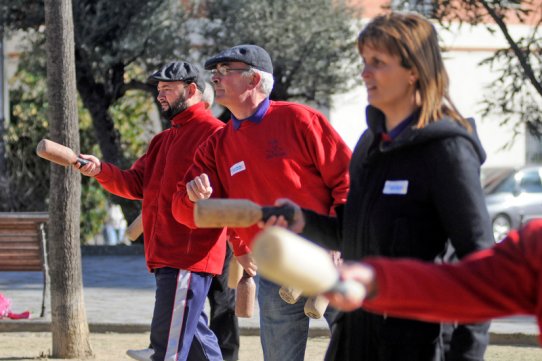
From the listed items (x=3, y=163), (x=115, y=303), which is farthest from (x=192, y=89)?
(x=3, y=163)

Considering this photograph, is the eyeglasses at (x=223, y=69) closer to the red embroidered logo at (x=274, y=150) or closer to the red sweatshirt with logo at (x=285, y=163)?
the red sweatshirt with logo at (x=285, y=163)

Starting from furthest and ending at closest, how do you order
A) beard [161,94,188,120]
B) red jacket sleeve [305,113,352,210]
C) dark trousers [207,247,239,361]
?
dark trousers [207,247,239,361] → beard [161,94,188,120] → red jacket sleeve [305,113,352,210]

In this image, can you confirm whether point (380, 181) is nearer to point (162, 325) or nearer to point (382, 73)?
point (382, 73)

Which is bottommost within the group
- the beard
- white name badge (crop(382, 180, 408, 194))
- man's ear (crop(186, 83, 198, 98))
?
the beard

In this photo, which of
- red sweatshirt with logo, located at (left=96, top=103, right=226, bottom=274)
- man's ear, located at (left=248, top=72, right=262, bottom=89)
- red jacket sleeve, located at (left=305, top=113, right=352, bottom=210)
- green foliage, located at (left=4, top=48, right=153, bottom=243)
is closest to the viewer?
red jacket sleeve, located at (left=305, top=113, right=352, bottom=210)

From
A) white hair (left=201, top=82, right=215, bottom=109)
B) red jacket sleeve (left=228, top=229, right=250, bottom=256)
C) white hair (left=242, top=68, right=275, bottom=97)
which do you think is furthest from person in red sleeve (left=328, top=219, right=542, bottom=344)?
white hair (left=201, top=82, right=215, bottom=109)

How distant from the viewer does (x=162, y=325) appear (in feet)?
21.2

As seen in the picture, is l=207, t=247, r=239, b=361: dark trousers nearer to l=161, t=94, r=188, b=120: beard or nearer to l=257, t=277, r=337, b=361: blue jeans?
l=161, t=94, r=188, b=120: beard

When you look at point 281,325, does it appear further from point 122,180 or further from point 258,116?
point 122,180

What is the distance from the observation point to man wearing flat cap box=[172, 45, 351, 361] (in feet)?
17.8

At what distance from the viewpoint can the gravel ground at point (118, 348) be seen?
9.05m

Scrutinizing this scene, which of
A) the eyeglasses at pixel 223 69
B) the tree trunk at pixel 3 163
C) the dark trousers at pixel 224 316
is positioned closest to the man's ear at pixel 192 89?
the eyeglasses at pixel 223 69

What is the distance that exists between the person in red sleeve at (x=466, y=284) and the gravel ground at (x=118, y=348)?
6.39 meters

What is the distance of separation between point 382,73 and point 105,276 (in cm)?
1193
